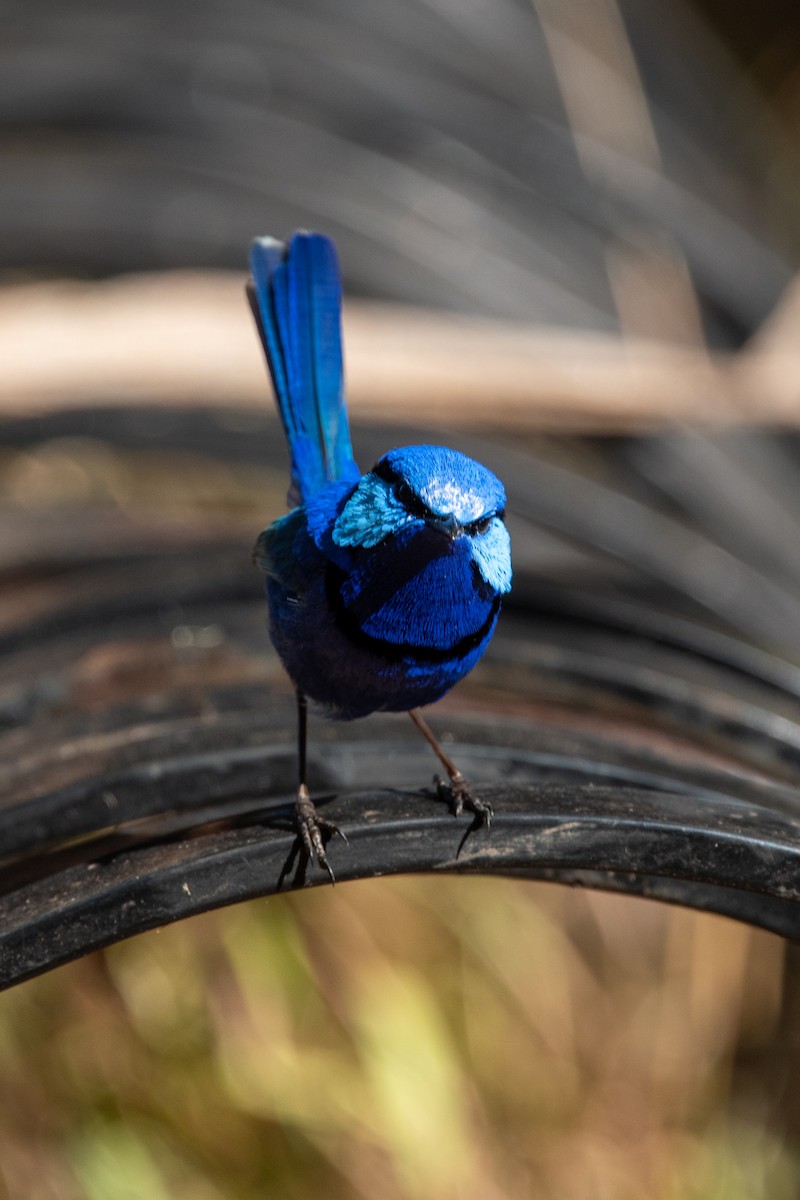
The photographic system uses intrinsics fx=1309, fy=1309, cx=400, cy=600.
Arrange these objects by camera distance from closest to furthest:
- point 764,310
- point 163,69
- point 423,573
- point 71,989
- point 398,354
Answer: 1. point 423,573
2. point 71,989
3. point 398,354
4. point 163,69
5. point 764,310

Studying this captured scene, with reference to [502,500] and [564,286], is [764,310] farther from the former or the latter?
[502,500]

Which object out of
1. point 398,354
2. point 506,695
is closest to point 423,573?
point 506,695

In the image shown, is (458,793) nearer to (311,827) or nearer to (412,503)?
(311,827)

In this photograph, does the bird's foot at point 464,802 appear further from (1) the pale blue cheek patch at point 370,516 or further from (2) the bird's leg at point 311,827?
(1) the pale blue cheek patch at point 370,516

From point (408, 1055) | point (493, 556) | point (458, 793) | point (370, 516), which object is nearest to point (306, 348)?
point (370, 516)

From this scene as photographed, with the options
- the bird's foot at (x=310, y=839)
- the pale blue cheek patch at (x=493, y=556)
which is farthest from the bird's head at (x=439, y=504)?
the bird's foot at (x=310, y=839)

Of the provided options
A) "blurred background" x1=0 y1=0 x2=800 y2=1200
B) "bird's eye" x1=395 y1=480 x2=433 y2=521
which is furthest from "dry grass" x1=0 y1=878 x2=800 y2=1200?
"bird's eye" x1=395 y1=480 x2=433 y2=521
